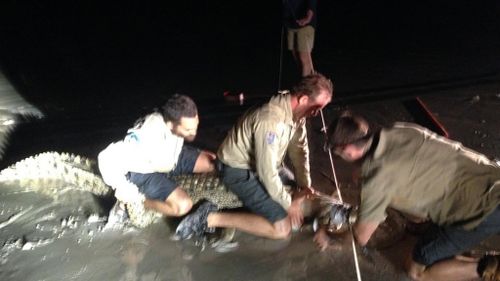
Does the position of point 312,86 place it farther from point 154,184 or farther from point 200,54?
point 200,54

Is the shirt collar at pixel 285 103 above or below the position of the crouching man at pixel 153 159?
above

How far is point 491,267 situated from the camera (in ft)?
8.25

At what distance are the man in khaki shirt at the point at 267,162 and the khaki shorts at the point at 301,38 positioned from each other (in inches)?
76.6

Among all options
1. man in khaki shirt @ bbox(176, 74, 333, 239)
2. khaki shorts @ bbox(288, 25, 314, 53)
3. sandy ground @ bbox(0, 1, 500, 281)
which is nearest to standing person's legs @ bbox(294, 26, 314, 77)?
khaki shorts @ bbox(288, 25, 314, 53)

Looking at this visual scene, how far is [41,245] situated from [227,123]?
93.7 inches

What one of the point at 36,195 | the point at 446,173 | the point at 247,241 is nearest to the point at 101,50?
the point at 36,195

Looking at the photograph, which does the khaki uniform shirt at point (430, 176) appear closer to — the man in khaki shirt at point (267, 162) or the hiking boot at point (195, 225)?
the man in khaki shirt at point (267, 162)

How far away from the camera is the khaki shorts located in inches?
189

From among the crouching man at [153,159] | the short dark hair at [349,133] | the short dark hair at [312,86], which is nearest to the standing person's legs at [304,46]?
the short dark hair at [312,86]

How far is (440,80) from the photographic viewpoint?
567cm

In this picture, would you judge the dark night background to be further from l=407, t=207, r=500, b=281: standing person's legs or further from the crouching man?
l=407, t=207, r=500, b=281: standing person's legs

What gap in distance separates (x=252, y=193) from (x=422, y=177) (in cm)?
126

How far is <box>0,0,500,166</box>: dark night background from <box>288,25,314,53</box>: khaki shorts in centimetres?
86

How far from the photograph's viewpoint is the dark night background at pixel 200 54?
5.41 m
